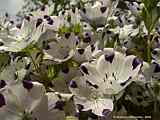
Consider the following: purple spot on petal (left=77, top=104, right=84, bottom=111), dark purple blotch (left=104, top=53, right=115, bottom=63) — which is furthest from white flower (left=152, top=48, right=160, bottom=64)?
purple spot on petal (left=77, top=104, right=84, bottom=111)

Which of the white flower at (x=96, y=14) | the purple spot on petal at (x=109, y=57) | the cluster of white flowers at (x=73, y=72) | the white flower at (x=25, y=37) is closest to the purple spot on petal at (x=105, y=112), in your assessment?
the cluster of white flowers at (x=73, y=72)

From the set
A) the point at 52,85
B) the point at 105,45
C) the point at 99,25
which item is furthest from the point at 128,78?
the point at 99,25

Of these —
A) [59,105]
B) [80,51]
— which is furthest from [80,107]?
[80,51]

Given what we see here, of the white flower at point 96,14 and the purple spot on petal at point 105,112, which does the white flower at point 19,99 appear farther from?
the white flower at point 96,14

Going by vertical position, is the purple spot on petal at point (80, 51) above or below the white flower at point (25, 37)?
below

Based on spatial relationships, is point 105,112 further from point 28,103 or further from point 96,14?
point 96,14

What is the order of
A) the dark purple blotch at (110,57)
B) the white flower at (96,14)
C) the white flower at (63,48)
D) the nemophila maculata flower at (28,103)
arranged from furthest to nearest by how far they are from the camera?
the white flower at (96,14) → the white flower at (63,48) → the dark purple blotch at (110,57) → the nemophila maculata flower at (28,103)

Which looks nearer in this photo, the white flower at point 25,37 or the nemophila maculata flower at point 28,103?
the nemophila maculata flower at point 28,103

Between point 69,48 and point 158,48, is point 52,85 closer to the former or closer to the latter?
point 69,48
